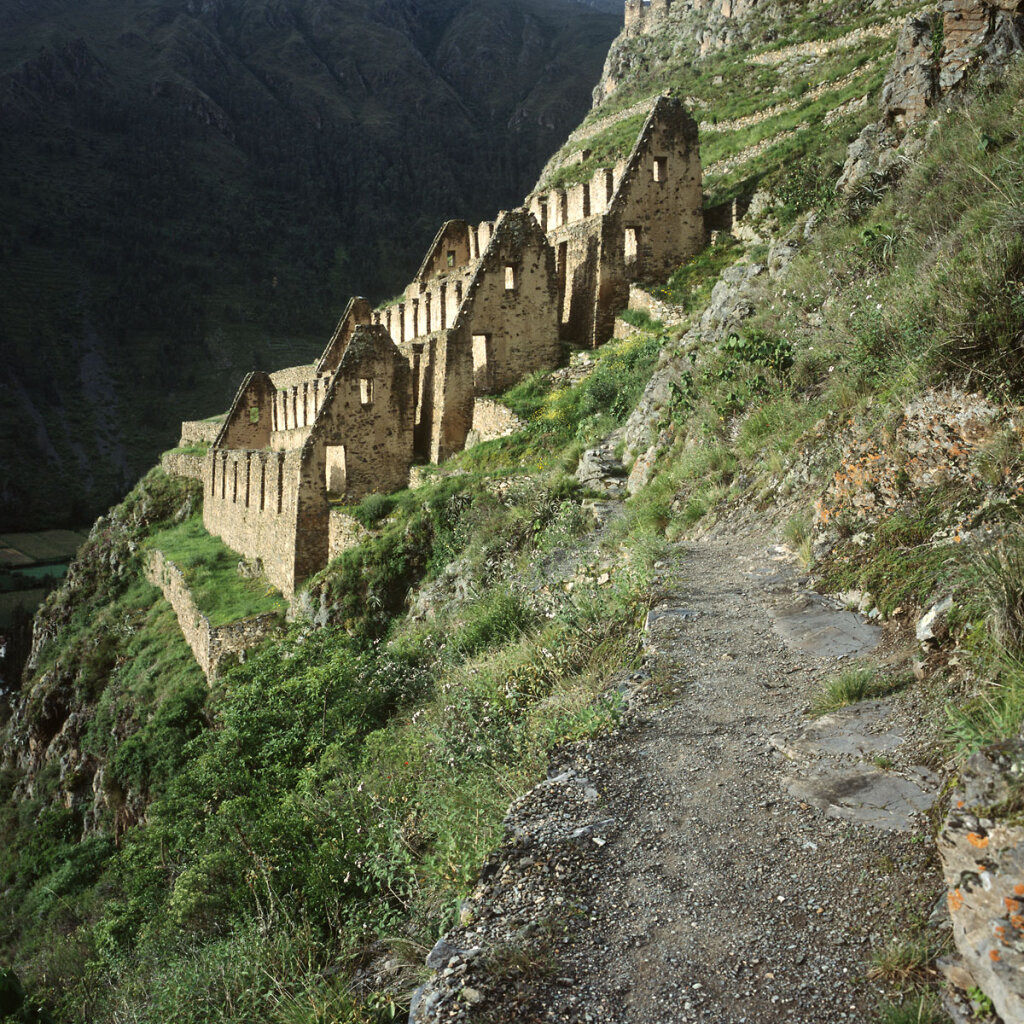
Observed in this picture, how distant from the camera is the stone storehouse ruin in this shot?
19562mm

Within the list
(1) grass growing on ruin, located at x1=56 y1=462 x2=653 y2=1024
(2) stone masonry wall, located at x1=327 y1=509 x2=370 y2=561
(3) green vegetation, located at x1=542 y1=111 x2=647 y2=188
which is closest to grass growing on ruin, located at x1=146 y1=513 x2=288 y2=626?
(2) stone masonry wall, located at x1=327 y1=509 x2=370 y2=561

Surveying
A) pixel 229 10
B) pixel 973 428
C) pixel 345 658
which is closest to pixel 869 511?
pixel 973 428

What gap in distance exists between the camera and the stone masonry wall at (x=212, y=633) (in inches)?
734

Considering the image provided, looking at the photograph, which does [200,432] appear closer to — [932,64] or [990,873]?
[932,64]

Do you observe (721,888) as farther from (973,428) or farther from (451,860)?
(973,428)

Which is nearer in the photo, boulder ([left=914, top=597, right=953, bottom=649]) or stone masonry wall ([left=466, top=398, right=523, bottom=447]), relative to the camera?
boulder ([left=914, top=597, right=953, bottom=649])

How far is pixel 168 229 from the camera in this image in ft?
380

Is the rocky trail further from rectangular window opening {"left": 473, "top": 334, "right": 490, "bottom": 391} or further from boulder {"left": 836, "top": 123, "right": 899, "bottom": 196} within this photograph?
rectangular window opening {"left": 473, "top": 334, "right": 490, "bottom": 391}

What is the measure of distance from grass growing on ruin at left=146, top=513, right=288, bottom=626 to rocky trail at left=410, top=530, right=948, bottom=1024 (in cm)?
1615

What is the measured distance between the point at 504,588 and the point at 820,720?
19.6 ft

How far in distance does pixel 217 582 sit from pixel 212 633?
12.8 feet

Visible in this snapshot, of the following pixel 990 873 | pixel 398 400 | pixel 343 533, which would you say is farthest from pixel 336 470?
pixel 990 873

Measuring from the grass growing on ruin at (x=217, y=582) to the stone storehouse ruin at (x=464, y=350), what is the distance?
1.81 ft

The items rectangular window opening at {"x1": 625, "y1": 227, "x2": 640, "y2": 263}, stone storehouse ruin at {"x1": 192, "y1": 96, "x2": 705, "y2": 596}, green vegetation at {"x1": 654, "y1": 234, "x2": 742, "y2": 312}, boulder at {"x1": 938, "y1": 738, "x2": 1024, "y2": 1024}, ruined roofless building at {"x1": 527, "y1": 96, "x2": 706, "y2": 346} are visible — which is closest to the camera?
boulder at {"x1": 938, "y1": 738, "x2": 1024, "y2": 1024}
